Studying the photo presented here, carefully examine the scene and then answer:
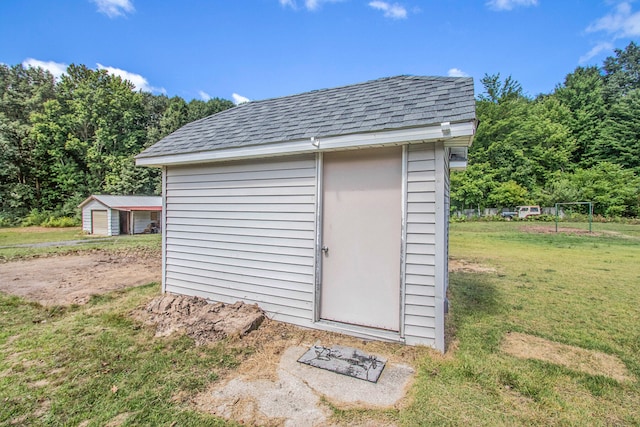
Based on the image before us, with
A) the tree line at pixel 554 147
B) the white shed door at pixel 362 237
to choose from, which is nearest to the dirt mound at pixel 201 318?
the white shed door at pixel 362 237

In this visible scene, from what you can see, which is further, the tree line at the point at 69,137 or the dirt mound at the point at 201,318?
the tree line at the point at 69,137

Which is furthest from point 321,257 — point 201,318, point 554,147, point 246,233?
point 554,147

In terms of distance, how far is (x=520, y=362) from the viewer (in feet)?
9.00

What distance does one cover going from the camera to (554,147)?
25.6m

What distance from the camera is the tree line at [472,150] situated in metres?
22.6

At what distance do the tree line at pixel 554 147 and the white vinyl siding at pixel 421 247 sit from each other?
2544cm

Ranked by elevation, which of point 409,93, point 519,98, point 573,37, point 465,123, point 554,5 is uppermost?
point 573,37

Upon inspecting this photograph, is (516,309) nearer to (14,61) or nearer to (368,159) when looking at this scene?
(368,159)

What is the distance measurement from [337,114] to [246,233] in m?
2.01

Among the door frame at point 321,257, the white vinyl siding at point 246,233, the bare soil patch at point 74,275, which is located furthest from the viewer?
the bare soil patch at point 74,275

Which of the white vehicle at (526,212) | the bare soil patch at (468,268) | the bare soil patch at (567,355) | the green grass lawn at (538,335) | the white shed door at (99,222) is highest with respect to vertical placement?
the white vehicle at (526,212)

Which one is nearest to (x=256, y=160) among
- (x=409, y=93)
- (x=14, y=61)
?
(x=409, y=93)

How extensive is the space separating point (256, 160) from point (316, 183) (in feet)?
3.22

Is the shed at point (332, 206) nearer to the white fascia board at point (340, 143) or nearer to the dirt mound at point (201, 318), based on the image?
the white fascia board at point (340, 143)
